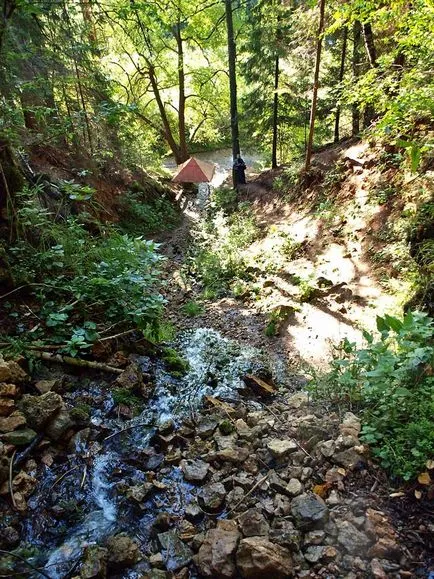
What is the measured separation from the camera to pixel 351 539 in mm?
2531

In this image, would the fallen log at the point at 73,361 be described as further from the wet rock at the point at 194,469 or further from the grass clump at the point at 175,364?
the wet rock at the point at 194,469

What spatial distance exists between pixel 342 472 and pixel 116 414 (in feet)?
7.78

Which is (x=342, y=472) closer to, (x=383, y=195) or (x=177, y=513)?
(x=177, y=513)

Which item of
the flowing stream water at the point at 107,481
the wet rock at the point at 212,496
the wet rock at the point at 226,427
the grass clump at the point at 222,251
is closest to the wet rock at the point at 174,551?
the flowing stream water at the point at 107,481

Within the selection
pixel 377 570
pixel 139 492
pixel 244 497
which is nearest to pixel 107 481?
pixel 139 492

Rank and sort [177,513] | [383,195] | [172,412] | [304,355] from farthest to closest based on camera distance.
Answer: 1. [383,195]
2. [304,355]
3. [172,412]
4. [177,513]

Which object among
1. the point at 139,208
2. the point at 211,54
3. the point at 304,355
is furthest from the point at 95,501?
the point at 211,54

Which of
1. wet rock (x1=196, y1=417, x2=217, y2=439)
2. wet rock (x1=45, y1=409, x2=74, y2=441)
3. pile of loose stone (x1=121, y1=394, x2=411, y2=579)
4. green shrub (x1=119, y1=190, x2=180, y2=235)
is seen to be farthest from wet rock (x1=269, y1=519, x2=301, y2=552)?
green shrub (x1=119, y1=190, x2=180, y2=235)

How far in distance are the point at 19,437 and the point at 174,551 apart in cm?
161

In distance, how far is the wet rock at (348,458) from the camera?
3072 mm

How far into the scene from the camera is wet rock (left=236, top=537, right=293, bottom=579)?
239cm

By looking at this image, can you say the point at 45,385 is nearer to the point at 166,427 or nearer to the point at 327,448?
the point at 166,427

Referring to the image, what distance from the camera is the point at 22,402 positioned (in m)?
3.46

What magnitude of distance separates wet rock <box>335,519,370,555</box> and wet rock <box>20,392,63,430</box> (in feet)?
8.66
